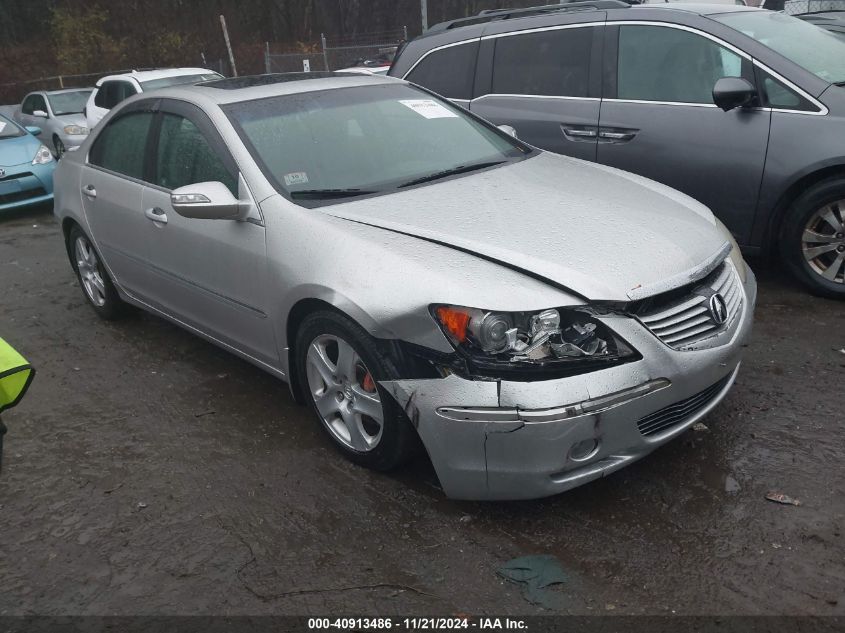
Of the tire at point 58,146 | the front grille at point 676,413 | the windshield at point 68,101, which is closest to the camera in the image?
the front grille at point 676,413

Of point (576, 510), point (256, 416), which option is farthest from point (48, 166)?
point (576, 510)

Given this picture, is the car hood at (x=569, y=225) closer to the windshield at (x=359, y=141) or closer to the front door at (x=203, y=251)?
the windshield at (x=359, y=141)

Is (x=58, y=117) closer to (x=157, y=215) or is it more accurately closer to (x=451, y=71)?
(x=451, y=71)

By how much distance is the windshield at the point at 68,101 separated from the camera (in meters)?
14.4

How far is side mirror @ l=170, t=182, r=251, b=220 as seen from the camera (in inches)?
142

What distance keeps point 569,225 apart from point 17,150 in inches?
346

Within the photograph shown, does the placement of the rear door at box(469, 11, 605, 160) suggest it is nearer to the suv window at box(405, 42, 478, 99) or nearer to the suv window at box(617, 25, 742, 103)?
the suv window at box(405, 42, 478, 99)

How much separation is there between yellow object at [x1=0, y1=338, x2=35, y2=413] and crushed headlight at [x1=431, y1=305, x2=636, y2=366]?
140 centimetres

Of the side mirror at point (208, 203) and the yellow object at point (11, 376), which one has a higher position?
the yellow object at point (11, 376)

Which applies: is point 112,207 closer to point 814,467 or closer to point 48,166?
point 814,467

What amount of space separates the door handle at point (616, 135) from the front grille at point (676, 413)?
2604 mm

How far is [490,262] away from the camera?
9.89 feet

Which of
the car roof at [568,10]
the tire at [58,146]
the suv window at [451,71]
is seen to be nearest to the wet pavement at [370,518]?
the car roof at [568,10]

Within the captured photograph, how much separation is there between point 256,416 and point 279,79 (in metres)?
1.89
